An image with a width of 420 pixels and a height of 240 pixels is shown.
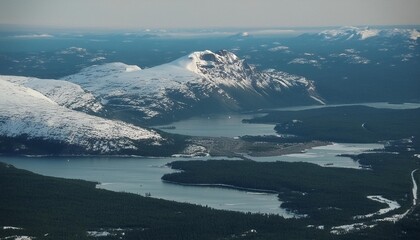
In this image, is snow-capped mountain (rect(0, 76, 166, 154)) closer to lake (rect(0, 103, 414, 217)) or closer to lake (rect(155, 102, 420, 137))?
lake (rect(0, 103, 414, 217))

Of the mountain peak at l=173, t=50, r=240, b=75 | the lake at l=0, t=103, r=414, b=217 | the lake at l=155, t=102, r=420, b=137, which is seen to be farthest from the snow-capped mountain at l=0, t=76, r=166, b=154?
the mountain peak at l=173, t=50, r=240, b=75

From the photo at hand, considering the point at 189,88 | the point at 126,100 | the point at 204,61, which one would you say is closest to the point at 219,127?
the point at 126,100

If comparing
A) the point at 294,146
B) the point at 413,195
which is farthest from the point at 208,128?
the point at 413,195

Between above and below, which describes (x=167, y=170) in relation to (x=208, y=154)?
below

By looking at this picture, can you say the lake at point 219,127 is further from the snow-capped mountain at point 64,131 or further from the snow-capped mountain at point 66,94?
the snow-capped mountain at point 64,131

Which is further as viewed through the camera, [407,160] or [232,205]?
[407,160]

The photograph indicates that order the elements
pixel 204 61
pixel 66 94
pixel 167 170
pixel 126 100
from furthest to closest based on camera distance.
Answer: pixel 204 61 → pixel 126 100 → pixel 66 94 → pixel 167 170

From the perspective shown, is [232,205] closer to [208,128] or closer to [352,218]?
[352,218]

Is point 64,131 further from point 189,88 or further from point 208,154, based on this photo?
point 189,88
